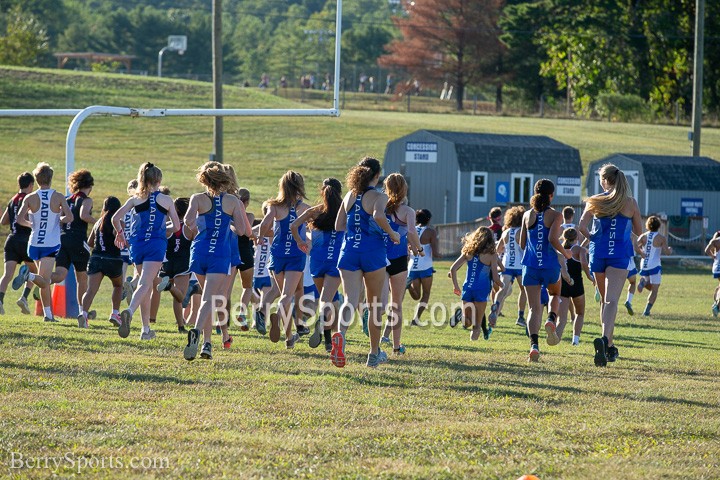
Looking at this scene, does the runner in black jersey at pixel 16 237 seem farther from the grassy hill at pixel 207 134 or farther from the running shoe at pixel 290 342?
the grassy hill at pixel 207 134

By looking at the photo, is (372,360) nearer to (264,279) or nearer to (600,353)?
(600,353)

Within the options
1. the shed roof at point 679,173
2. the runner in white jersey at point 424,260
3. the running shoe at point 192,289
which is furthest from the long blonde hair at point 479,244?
the shed roof at point 679,173

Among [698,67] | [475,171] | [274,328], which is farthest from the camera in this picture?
[475,171]

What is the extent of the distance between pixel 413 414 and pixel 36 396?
275 centimetres

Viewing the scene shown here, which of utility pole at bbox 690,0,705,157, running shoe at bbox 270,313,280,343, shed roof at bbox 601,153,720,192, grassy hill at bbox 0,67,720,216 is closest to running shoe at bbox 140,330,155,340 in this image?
running shoe at bbox 270,313,280,343

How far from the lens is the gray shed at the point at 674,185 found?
35.3m

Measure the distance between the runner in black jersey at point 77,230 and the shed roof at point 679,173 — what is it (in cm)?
2539

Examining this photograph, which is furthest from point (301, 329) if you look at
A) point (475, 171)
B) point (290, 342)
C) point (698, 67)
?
point (698, 67)

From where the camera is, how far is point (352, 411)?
25.0 feet

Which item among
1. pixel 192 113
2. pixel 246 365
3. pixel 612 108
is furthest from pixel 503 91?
pixel 246 365

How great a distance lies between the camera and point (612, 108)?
70125 mm

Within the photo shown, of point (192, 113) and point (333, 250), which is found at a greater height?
point (192, 113)

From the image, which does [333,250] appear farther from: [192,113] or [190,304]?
[192,113]

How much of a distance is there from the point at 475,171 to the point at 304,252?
2508 centimetres
